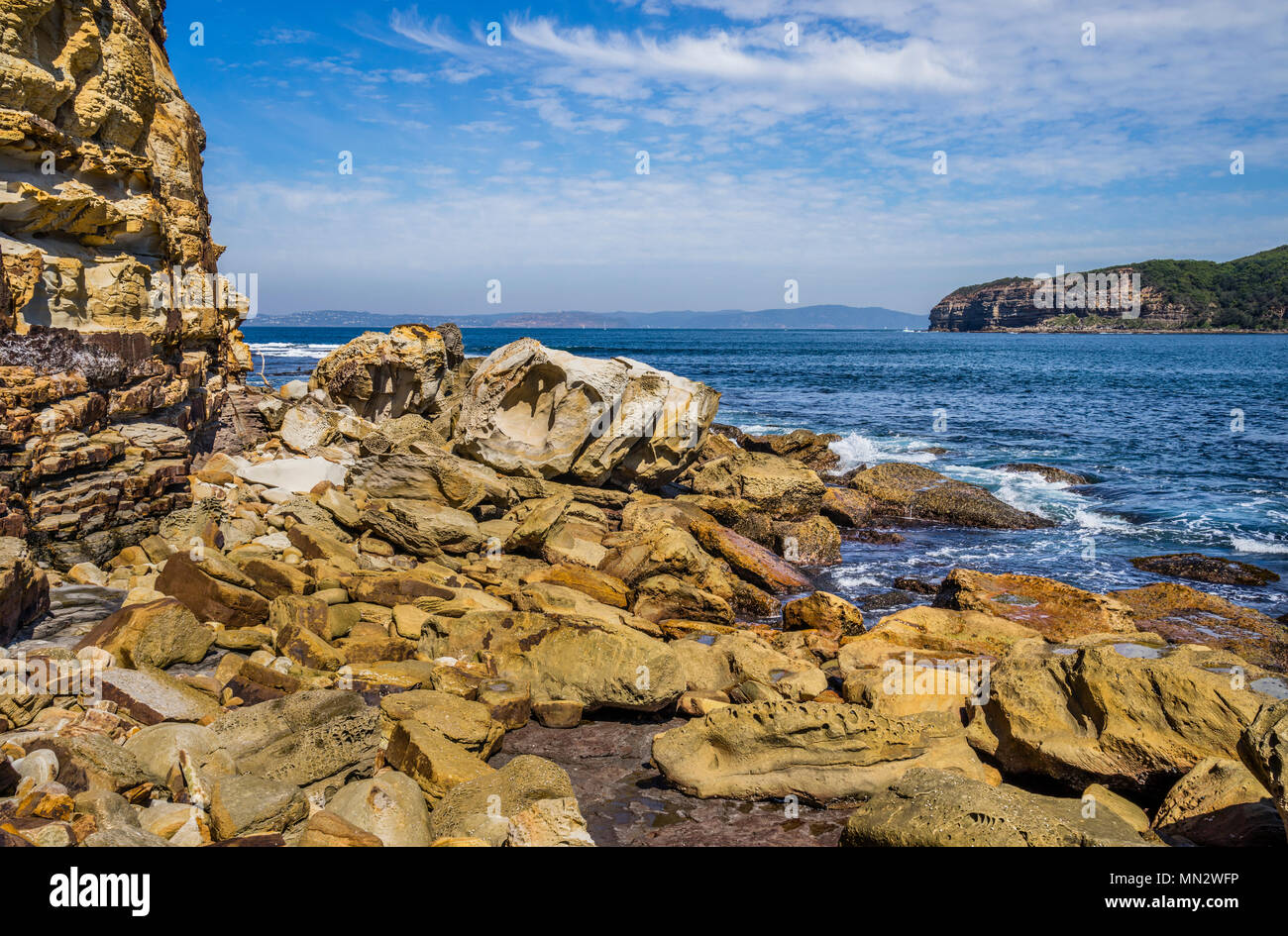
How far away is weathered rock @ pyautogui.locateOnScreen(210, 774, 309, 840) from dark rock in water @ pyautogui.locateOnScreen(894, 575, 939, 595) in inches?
398

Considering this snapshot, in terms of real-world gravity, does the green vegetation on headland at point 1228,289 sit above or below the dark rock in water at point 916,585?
above

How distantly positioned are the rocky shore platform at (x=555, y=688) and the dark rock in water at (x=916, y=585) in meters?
0.11

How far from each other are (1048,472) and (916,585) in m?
11.4

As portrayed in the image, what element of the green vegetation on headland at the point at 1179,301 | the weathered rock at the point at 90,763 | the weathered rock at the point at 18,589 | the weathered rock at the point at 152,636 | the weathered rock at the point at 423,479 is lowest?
the weathered rock at the point at 90,763

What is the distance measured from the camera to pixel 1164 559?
14.1 m

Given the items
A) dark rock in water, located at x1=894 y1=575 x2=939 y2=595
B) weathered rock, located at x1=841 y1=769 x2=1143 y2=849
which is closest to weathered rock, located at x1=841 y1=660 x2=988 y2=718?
weathered rock, located at x1=841 y1=769 x2=1143 y2=849

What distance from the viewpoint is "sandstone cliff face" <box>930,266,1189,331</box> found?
482 ft

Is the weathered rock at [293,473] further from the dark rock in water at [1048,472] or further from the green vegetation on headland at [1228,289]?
the green vegetation on headland at [1228,289]

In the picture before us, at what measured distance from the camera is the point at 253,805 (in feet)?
15.0

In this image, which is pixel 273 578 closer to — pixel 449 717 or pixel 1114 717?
pixel 449 717

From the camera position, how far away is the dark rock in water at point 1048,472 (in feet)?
69.8

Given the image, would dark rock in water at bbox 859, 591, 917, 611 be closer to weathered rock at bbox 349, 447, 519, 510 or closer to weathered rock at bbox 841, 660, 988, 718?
weathered rock at bbox 841, 660, 988, 718

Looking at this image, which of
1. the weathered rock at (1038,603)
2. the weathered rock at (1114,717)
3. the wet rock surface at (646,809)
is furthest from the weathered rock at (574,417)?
the weathered rock at (1114,717)

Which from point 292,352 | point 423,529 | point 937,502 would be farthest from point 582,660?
point 292,352
